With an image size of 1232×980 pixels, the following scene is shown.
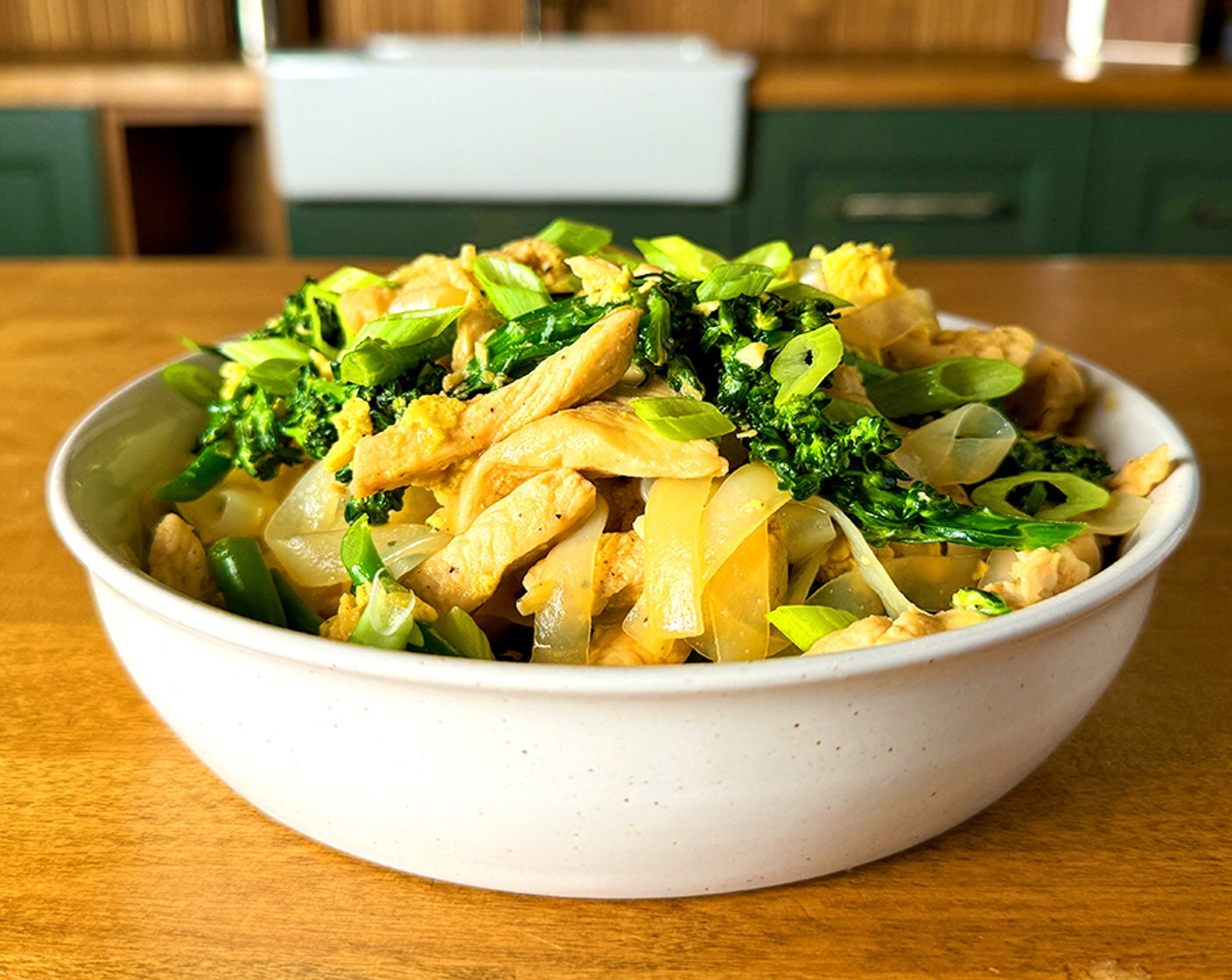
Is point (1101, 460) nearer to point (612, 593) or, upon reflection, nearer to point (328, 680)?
point (612, 593)

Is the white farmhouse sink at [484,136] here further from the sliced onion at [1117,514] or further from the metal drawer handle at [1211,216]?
the sliced onion at [1117,514]

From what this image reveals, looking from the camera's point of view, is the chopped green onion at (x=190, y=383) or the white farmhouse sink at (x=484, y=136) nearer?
the chopped green onion at (x=190, y=383)

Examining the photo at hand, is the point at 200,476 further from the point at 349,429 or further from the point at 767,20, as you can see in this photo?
the point at 767,20

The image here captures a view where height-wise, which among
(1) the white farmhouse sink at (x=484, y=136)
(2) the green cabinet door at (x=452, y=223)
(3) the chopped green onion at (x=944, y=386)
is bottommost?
→ (2) the green cabinet door at (x=452, y=223)

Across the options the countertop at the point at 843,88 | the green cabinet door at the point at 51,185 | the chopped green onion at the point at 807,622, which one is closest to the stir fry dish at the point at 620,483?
the chopped green onion at the point at 807,622

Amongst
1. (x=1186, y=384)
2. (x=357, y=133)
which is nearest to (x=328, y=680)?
(x=1186, y=384)

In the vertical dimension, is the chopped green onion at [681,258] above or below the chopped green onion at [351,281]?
above

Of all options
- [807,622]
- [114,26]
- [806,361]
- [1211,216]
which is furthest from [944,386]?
[114,26]
